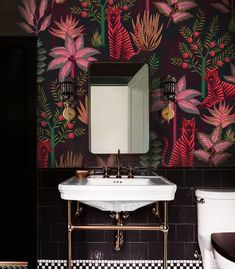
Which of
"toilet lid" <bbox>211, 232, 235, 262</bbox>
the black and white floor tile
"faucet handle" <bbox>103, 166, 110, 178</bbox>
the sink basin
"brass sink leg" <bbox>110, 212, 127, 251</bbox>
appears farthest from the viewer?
the black and white floor tile

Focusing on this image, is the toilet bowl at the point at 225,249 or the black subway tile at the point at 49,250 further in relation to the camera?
the black subway tile at the point at 49,250

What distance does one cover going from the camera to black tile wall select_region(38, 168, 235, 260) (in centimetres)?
262

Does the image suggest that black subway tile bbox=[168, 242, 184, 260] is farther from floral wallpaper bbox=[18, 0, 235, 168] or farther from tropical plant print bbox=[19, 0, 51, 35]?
tropical plant print bbox=[19, 0, 51, 35]

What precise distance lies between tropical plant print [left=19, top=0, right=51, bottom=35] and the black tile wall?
3.91ft

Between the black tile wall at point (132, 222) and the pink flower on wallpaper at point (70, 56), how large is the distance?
851 millimetres

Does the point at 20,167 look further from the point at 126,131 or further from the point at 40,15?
the point at 40,15

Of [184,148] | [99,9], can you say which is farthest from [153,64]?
[184,148]

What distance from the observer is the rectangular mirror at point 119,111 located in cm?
265

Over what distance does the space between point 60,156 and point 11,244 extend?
0.92 metres

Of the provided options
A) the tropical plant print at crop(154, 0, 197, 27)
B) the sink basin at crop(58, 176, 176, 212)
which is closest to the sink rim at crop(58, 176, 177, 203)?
the sink basin at crop(58, 176, 176, 212)

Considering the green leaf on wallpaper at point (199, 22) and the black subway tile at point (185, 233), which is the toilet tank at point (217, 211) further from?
the green leaf on wallpaper at point (199, 22)

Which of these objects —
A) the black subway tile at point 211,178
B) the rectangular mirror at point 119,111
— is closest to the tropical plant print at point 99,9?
the rectangular mirror at point 119,111

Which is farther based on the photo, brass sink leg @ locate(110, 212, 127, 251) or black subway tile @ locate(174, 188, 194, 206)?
black subway tile @ locate(174, 188, 194, 206)

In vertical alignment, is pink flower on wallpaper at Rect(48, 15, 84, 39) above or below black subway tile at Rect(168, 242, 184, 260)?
above
